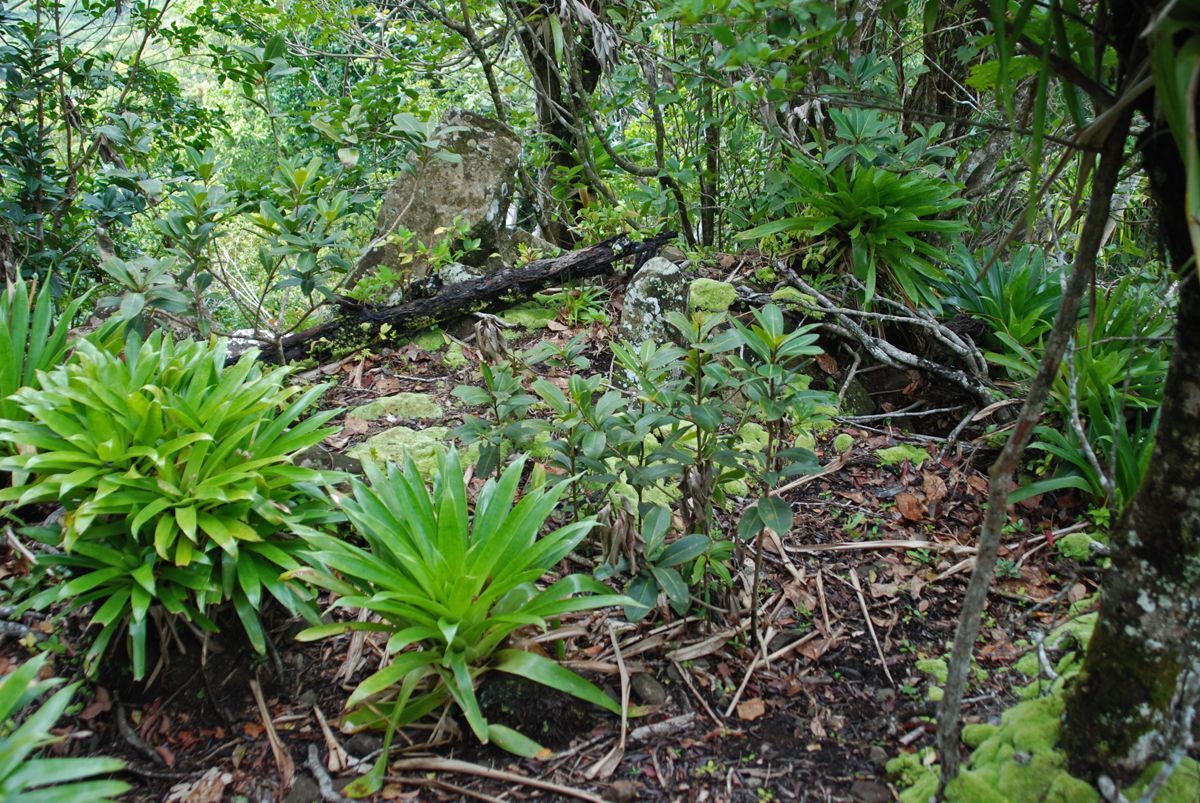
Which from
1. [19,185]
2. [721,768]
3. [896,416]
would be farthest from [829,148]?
[19,185]

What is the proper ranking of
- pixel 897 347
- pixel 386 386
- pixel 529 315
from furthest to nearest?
pixel 529 315 → pixel 897 347 → pixel 386 386

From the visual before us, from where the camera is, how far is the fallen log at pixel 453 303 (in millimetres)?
4098

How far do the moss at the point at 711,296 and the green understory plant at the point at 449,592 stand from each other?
2099mm

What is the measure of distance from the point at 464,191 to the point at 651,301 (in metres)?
1.90

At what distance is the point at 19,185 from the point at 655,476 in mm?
4603

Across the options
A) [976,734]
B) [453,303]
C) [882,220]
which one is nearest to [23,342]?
[453,303]

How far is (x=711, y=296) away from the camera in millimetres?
4035

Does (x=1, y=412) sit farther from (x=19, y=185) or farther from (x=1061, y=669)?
(x=1061, y=669)

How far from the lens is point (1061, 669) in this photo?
1.92 metres

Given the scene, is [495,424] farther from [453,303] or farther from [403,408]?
[453,303]

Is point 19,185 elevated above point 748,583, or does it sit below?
above

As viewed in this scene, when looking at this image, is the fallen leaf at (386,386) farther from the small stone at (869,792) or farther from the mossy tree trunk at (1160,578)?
the mossy tree trunk at (1160,578)

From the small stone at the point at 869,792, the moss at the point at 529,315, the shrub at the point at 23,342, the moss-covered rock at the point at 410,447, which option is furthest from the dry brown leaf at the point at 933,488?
the shrub at the point at 23,342

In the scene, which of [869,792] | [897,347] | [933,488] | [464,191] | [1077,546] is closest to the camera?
[869,792]
